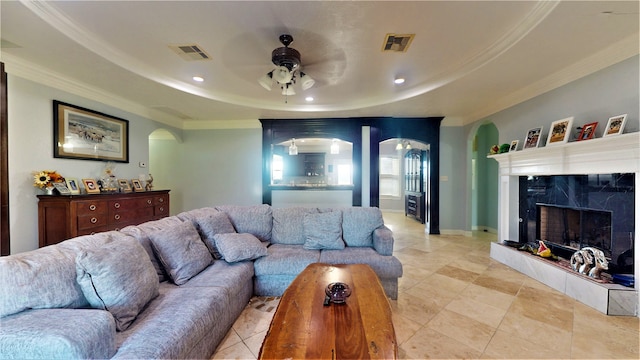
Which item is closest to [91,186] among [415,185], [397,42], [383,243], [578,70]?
[383,243]

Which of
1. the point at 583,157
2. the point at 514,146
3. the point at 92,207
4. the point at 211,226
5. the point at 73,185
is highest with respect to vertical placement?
the point at 514,146

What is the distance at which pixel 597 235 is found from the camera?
2.51 metres

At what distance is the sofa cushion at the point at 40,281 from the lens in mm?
1028

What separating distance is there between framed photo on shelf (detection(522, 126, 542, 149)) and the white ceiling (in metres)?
0.56

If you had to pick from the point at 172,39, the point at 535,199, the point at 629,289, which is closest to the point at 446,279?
the point at 629,289

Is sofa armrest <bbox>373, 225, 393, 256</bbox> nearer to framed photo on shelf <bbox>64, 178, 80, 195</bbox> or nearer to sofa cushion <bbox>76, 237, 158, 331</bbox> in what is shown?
sofa cushion <bbox>76, 237, 158, 331</bbox>

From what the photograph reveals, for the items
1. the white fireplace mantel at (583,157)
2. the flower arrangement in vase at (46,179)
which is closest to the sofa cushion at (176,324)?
the flower arrangement in vase at (46,179)

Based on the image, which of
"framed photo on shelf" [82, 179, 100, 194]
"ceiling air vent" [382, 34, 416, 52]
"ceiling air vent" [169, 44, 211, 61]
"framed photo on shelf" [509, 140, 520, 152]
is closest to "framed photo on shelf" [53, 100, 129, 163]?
"framed photo on shelf" [82, 179, 100, 194]

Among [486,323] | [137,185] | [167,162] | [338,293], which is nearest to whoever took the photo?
[338,293]

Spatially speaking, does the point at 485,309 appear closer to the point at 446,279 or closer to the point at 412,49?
the point at 446,279

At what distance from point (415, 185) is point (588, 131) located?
14.1 ft

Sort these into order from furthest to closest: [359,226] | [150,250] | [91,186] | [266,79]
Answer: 1. [91,186]
2. [359,226]
3. [266,79]
4. [150,250]

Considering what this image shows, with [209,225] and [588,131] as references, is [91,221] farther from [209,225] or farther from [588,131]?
[588,131]

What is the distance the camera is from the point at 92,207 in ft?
9.61
